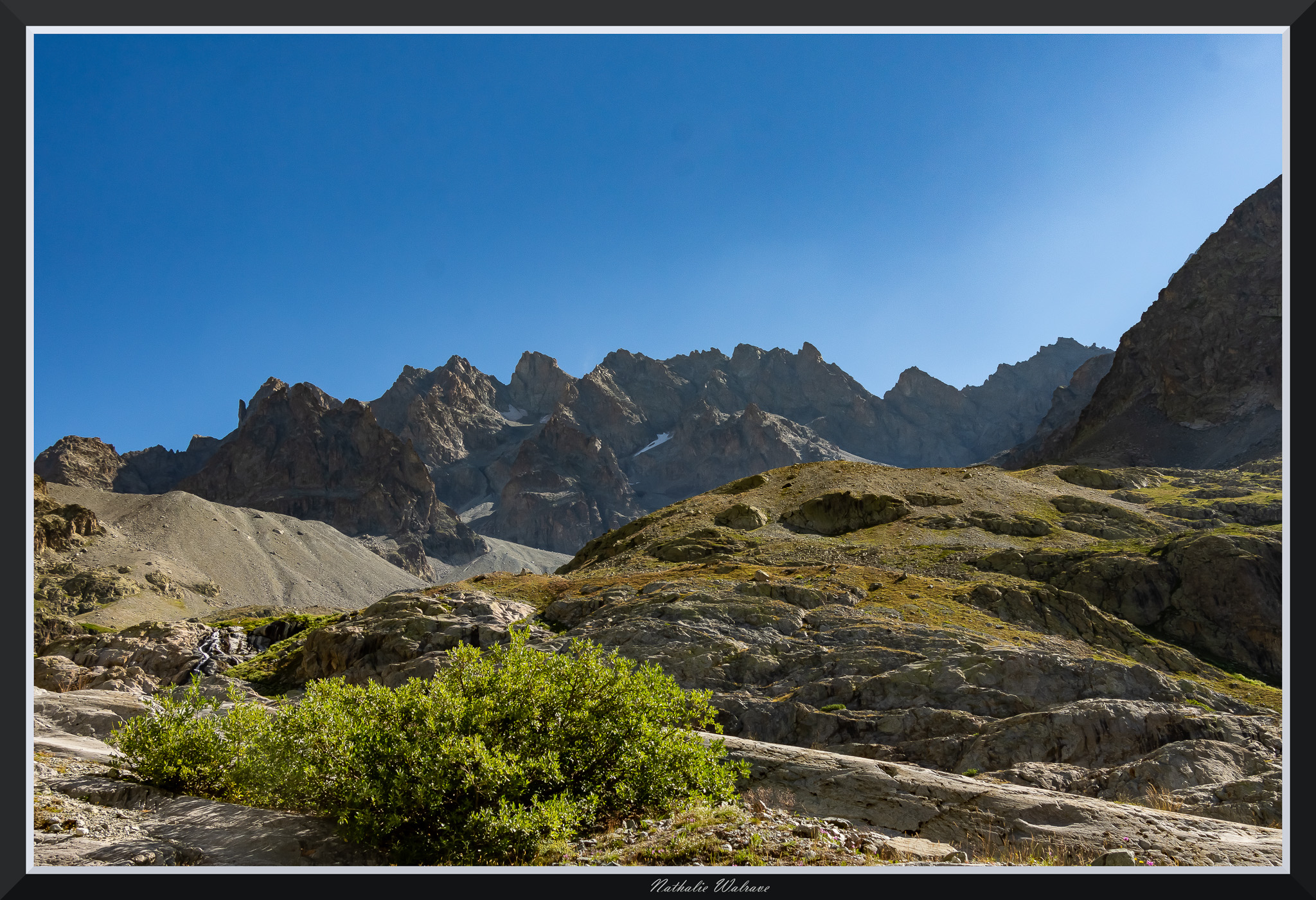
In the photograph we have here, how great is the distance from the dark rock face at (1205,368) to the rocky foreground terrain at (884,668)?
3083 inches

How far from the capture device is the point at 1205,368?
155125 millimetres

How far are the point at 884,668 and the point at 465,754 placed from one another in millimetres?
22733

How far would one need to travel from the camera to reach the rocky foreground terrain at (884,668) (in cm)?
915

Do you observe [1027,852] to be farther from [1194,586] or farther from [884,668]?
[1194,586]

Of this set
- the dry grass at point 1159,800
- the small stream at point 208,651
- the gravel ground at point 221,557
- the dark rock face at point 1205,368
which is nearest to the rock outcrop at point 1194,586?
the dry grass at point 1159,800

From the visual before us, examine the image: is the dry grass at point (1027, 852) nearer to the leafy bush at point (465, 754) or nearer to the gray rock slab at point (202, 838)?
the leafy bush at point (465, 754)

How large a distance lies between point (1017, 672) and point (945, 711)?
202 inches

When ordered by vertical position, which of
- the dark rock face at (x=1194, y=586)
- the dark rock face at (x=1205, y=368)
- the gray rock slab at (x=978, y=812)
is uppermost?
the dark rock face at (x=1205, y=368)

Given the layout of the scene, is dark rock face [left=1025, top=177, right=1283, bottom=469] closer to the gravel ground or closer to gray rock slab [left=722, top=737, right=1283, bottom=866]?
gray rock slab [left=722, top=737, right=1283, bottom=866]

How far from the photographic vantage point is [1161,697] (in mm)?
27672

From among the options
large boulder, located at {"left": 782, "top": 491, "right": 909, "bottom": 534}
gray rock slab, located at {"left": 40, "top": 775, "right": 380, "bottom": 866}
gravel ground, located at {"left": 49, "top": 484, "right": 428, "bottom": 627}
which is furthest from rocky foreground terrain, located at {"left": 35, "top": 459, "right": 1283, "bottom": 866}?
gravel ground, located at {"left": 49, "top": 484, "right": 428, "bottom": 627}

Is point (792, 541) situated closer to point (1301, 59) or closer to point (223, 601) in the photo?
point (1301, 59)

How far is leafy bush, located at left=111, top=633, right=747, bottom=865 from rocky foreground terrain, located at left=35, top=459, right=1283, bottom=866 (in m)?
0.50
